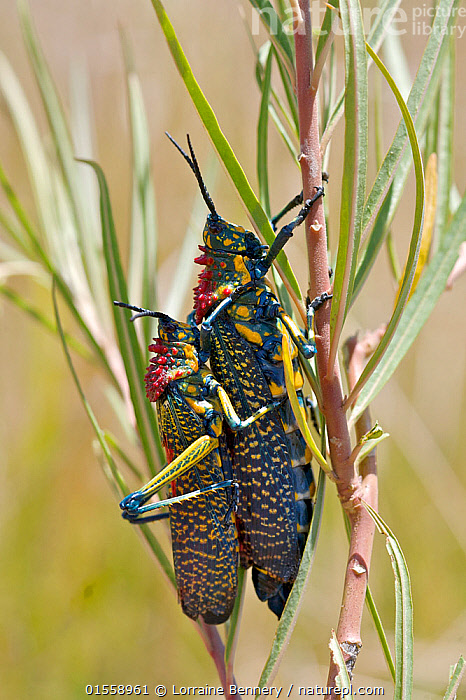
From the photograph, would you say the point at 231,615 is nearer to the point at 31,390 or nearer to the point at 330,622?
the point at 330,622

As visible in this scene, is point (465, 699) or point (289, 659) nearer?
point (465, 699)

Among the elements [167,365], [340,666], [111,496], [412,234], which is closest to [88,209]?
[167,365]

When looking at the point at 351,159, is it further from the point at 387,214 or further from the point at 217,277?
the point at 217,277

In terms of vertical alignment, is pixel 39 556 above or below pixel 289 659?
above

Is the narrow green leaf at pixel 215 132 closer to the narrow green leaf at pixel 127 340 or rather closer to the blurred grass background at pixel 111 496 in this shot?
the narrow green leaf at pixel 127 340

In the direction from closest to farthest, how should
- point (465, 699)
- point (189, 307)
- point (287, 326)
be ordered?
point (287, 326), point (465, 699), point (189, 307)

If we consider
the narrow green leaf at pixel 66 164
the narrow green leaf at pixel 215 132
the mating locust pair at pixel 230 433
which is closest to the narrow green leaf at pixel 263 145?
the mating locust pair at pixel 230 433

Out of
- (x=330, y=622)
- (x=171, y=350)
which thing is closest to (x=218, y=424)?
(x=171, y=350)
